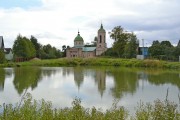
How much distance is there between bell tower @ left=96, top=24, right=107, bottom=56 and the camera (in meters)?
110

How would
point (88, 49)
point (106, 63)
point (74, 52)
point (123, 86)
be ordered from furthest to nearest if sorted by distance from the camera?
point (88, 49) → point (74, 52) → point (106, 63) → point (123, 86)

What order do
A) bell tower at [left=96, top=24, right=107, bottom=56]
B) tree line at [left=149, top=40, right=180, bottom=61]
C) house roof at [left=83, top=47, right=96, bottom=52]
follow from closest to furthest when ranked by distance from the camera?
tree line at [left=149, top=40, right=180, bottom=61]
bell tower at [left=96, top=24, right=107, bottom=56]
house roof at [left=83, top=47, right=96, bottom=52]

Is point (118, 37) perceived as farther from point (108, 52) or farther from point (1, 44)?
point (1, 44)

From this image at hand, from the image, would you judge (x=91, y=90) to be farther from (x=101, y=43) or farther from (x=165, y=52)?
(x=101, y=43)

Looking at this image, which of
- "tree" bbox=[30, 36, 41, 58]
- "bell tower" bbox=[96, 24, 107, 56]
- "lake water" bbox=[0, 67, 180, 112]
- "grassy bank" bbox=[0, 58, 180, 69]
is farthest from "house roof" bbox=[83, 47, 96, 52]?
"lake water" bbox=[0, 67, 180, 112]

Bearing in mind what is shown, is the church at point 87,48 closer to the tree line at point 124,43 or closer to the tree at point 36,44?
the tree at point 36,44

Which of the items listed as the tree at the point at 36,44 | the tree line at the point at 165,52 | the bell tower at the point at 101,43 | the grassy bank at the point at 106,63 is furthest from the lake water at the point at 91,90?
the bell tower at the point at 101,43

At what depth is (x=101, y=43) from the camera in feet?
364

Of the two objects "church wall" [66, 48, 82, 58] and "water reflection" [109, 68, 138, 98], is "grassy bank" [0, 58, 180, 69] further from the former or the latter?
"church wall" [66, 48, 82, 58]

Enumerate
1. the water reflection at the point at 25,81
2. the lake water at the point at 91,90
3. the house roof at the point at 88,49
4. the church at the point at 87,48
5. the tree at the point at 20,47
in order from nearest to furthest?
the lake water at the point at 91,90, the water reflection at the point at 25,81, the tree at the point at 20,47, the church at the point at 87,48, the house roof at the point at 88,49

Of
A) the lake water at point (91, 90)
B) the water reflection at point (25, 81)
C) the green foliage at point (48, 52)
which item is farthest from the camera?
the green foliage at point (48, 52)

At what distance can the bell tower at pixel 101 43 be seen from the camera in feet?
362

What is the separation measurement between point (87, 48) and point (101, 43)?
370 inches

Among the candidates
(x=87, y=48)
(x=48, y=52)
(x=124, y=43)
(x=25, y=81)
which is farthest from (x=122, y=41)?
(x=25, y=81)
